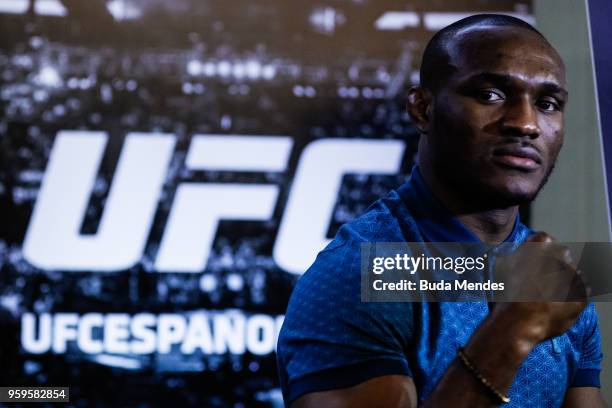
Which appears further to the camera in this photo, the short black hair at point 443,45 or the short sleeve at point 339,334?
the short black hair at point 443,45

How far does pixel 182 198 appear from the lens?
2361mm

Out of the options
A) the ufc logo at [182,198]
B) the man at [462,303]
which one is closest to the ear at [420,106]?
the man at [462,303]

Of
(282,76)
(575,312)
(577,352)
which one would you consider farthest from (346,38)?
(575,312)

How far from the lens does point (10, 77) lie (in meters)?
2.32

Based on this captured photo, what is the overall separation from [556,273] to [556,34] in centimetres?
167

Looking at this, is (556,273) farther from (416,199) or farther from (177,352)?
(177,352)

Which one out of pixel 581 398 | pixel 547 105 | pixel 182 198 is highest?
pixel 547 105

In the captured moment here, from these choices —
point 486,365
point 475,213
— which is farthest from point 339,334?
point 475,213

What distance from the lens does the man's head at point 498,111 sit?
1020 millimetres

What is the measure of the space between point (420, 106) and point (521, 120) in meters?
0.17

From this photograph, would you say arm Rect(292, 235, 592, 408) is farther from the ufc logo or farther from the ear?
the ufc logo

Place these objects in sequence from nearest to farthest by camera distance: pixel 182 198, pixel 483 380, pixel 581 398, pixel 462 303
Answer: pixel 483 380 → pixel 462 303 → pixel 581 398 → pixel 182 198

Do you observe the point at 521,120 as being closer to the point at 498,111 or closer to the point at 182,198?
the point at 498,111

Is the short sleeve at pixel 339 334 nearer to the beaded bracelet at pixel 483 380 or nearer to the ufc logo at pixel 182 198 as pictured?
the beaded bracelet at pixel 483 380
